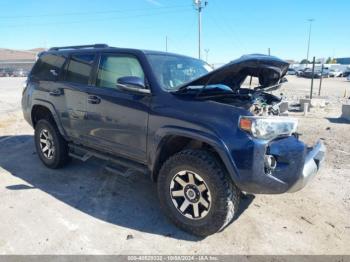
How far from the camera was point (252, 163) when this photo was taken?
2.81 meters

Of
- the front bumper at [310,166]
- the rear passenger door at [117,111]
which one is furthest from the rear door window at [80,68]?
the front bumper at [310,166]

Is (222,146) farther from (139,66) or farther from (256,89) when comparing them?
(139,66)

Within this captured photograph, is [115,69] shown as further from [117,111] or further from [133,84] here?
[133,84]

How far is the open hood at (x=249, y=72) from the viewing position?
305 cm

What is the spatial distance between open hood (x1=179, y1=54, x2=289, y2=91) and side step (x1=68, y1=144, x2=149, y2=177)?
3.79 feet

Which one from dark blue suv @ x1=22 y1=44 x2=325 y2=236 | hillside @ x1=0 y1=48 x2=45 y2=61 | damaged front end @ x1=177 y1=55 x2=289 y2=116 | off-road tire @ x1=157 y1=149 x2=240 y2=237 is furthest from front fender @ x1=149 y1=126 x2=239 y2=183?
hillside @ x1=0 y1=48 x2=45 y2=61

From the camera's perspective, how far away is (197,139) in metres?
3.11

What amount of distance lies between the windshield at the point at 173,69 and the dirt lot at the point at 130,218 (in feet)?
5.19

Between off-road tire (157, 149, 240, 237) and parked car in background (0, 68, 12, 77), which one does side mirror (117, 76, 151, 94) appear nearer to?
off-road tire (157, 149, 240, 237)

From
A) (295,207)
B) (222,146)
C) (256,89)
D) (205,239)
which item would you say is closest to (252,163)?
(222,146)

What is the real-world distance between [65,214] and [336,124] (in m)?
8.17

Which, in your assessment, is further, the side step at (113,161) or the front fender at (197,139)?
the side step at (113,161)

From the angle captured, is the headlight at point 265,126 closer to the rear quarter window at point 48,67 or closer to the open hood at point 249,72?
the open hood at point 249,72

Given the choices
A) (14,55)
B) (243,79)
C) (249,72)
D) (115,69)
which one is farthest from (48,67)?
(14,55)
